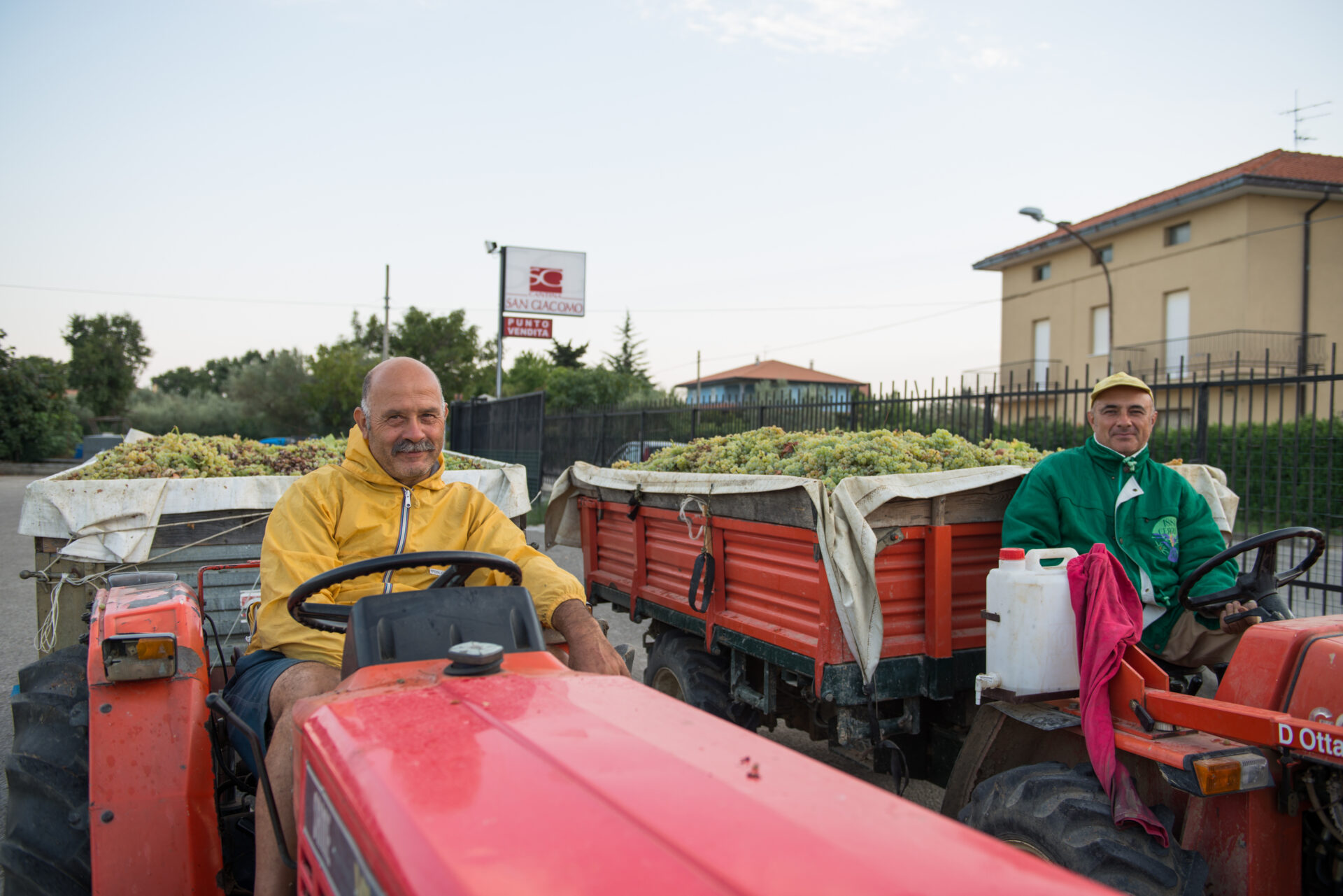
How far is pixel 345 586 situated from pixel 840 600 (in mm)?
1802

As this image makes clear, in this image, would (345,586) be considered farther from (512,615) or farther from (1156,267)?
(1156,267)

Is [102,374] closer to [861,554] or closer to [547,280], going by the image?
[547,280]

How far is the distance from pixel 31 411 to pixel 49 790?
134 ft

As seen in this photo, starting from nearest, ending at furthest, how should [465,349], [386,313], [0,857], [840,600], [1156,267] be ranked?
[0,857] → [840,600] → [1156,267] → [386,313] → [465,349]

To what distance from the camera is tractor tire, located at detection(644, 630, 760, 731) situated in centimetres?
429

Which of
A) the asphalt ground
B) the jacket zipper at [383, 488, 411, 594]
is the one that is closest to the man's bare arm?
the jacket zipper at [383, 488, 411, 594]

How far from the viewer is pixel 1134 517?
11.3 feet

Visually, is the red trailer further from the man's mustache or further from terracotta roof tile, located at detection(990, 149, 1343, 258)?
Answer: terracotta roof tile, located at detection(990, 149, 1343, 258)

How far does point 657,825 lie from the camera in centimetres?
108

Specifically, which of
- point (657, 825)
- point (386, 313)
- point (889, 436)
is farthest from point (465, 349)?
point (657, 825)

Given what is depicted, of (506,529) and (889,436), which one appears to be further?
(889,436)

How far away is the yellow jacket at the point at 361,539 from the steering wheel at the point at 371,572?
238 mm

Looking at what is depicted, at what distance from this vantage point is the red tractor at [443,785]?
1.01 metres

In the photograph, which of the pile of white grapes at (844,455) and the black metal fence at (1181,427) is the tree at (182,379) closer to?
the black metal fence at (1181,427)
